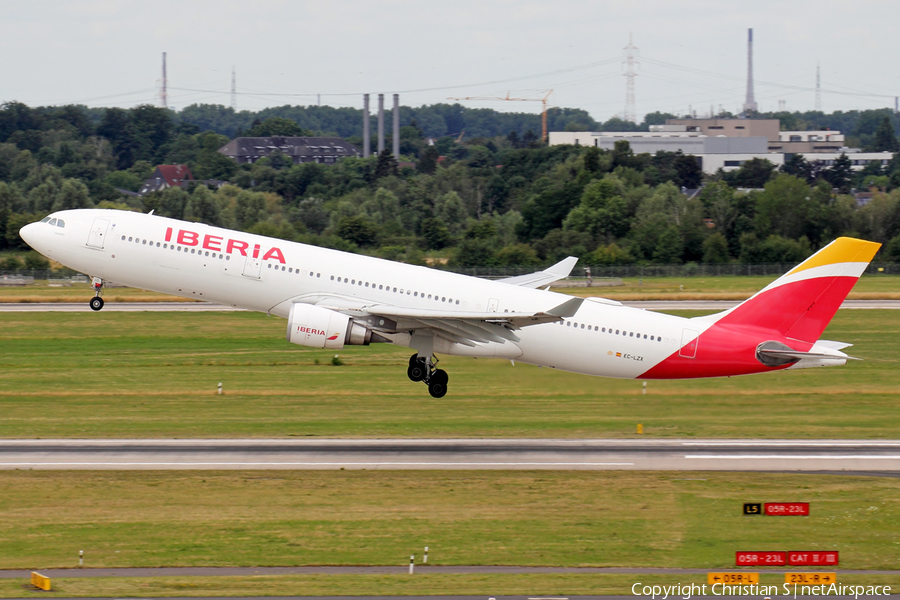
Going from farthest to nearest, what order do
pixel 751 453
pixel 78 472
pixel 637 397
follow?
pixel 637 397 < pixel 751 453 < pixel 78 472

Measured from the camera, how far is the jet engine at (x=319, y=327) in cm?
3794

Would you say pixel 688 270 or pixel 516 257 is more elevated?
pixel 516 257

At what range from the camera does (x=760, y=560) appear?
28.8 m

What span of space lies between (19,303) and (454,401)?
171 ft

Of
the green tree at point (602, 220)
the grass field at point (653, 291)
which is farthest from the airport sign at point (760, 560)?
the green tree at point (602, 220)

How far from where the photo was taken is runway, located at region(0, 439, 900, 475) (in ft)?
126

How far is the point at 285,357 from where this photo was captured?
63.8 meters

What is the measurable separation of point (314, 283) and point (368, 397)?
530 inches

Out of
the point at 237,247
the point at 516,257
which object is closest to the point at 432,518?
the point at 237,247

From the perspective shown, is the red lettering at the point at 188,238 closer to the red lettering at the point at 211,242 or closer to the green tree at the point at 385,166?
the red lettering at the point at 211,242

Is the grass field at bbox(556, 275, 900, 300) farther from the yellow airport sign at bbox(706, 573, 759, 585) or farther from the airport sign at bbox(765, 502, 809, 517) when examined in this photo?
the yellow airport sign at bbox(706, 573, 759, 585)

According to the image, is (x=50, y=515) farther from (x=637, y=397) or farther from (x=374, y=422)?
(x=637, y=397)

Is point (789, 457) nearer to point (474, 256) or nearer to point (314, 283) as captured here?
point (314, 283)

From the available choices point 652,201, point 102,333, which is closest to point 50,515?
point 102,333
